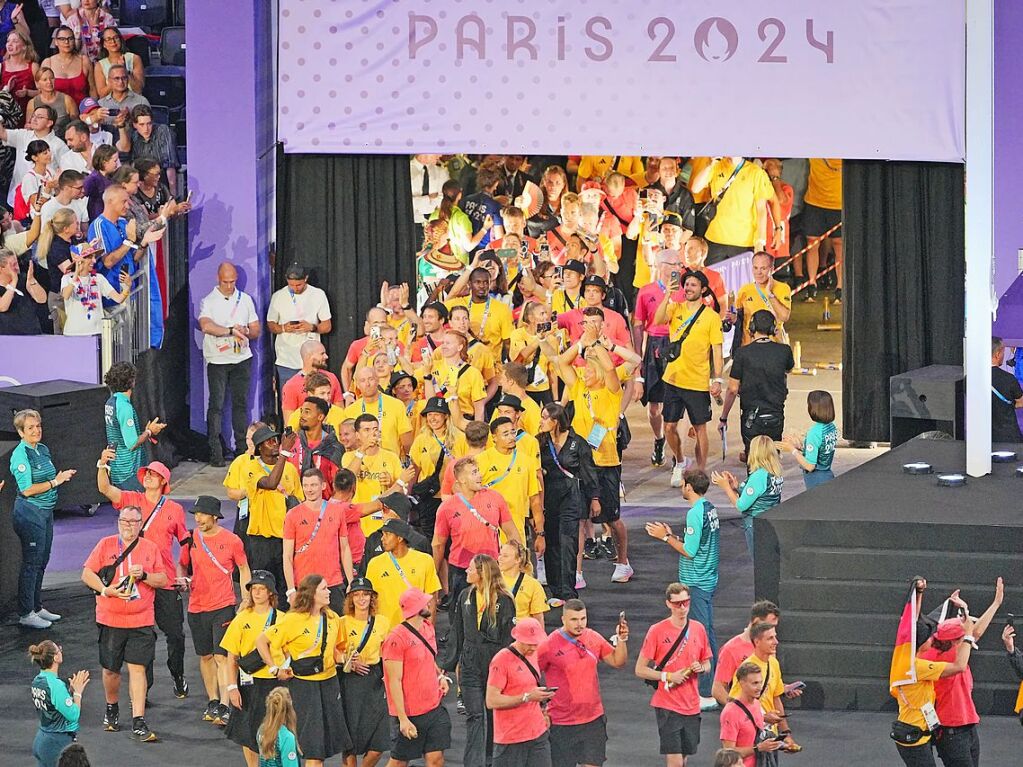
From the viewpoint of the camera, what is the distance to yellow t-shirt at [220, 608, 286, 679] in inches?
→ 379

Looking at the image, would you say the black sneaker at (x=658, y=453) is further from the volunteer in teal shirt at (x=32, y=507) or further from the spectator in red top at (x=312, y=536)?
the spectator in red top at (x=312, y=536)

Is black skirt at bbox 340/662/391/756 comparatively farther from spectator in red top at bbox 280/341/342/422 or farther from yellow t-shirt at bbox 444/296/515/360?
yellow t-shirt at bbox 444/296/515/360

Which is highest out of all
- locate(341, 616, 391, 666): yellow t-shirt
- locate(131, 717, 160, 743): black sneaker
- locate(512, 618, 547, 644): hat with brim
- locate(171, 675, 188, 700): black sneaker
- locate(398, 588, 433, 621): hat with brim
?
locate(398, 588, 433, 621): hat with brim

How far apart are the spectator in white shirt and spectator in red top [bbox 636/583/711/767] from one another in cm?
859

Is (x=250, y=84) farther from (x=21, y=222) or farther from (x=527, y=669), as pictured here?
(x=527, y=669)

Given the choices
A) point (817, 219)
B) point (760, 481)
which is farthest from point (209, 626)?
point (817, 219)

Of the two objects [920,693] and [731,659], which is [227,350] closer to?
[731,659]

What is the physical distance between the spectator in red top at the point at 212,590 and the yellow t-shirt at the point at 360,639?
4.41 ft

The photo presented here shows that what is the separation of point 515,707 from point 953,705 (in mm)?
2190

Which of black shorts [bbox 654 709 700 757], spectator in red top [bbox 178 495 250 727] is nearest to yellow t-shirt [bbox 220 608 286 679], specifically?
spectator in red top [bbox 178 495 250 727]

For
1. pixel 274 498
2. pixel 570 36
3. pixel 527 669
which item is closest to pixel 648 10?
pixel 570 36

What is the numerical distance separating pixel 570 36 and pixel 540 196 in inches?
107

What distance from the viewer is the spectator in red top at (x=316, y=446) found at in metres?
12.2

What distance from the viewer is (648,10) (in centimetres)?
1752
